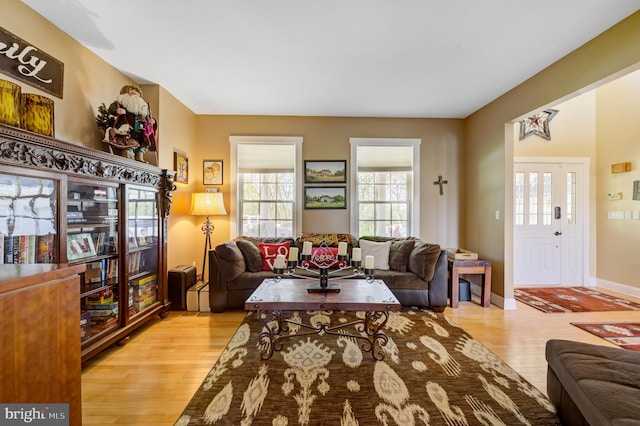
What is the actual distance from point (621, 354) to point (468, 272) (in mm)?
2021

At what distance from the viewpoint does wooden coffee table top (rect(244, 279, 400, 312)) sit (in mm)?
1984

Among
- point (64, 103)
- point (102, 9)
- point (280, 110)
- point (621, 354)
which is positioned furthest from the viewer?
point (280, 110)

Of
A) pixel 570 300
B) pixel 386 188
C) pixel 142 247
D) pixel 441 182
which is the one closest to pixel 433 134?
pixel 441 182

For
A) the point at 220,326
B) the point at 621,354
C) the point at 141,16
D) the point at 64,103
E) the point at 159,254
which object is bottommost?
the point at 220,326

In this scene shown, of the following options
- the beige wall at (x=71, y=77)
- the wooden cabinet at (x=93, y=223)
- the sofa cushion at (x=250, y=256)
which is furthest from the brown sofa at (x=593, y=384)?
the beige wall at (x=71, y=77)

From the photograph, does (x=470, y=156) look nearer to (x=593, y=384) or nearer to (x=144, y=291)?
(x=593, y=384)

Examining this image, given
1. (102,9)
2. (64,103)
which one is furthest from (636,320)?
(64,103)

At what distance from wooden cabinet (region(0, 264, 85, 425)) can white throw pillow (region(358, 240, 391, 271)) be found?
9.90ft

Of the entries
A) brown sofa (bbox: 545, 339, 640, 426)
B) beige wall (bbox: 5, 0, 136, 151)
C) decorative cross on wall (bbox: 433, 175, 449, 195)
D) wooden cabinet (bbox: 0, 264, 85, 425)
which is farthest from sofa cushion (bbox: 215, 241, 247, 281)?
decorative cross on wall (bbox: 433, 175, 449, 195)

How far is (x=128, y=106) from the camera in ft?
8.46

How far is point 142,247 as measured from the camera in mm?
2783

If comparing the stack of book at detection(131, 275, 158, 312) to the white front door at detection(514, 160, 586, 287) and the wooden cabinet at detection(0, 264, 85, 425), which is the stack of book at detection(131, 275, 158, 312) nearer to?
the wooden cabinet at detection(0, 264, 85, 425)

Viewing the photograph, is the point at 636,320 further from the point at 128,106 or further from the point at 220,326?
the point at 128,106

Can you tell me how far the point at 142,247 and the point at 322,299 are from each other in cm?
209
